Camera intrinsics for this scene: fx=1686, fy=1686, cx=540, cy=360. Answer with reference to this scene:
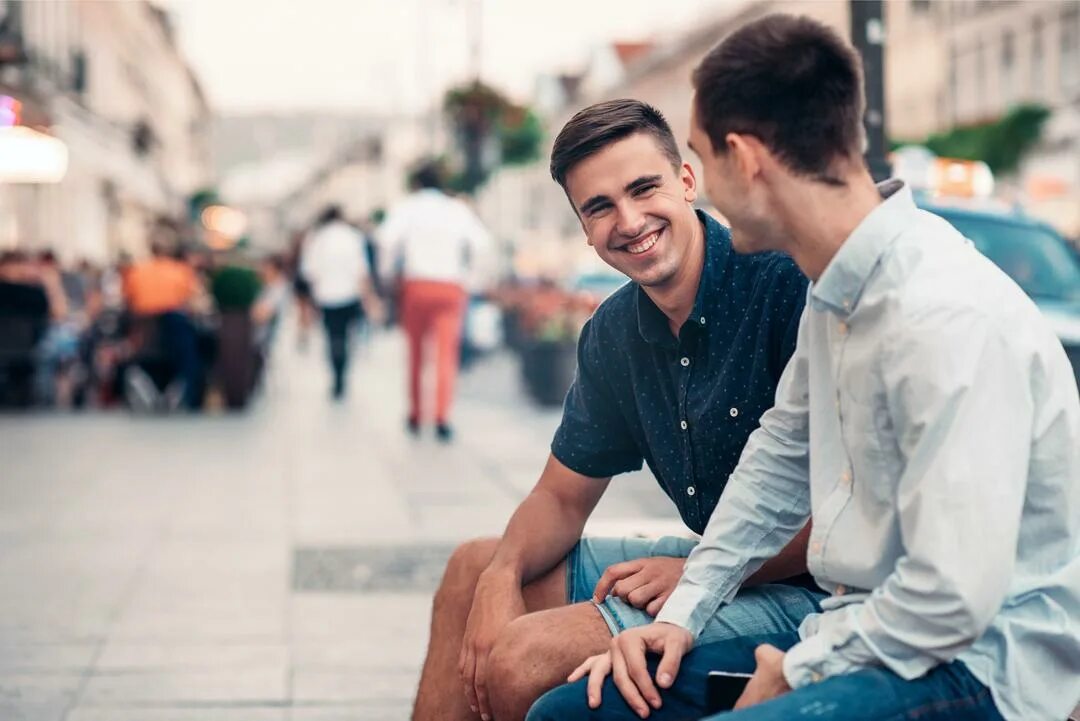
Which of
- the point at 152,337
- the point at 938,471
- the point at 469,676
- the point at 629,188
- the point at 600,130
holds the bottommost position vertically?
the point at 152,337

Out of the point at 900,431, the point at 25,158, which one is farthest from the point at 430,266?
the point at 900,431

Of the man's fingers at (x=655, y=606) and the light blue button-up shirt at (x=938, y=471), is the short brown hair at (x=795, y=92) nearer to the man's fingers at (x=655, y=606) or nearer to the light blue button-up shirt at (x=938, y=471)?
the light blue button-up shirt at (x=938, y=471)

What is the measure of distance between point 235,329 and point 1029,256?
307 inches

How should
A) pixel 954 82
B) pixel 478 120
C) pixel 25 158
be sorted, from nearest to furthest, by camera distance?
pixel 25 158, pixel 478 120, pixel 954 82

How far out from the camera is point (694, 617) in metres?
2.73

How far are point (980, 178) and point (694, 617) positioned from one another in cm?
1101

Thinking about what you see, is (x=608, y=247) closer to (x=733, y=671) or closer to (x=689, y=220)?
(x=689, y=220)

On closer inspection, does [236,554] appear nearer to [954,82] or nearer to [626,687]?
[626,687]

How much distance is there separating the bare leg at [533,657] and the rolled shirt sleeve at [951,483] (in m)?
0.68

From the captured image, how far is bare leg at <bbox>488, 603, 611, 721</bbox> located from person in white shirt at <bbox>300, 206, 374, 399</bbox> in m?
13.7

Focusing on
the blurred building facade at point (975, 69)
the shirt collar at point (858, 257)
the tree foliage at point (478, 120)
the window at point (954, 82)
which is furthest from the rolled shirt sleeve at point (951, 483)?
the window at point (954, 82)

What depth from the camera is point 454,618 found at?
328 centimetres

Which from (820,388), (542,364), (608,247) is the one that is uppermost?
(608,247)

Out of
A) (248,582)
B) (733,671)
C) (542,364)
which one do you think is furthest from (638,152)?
(542,364)
